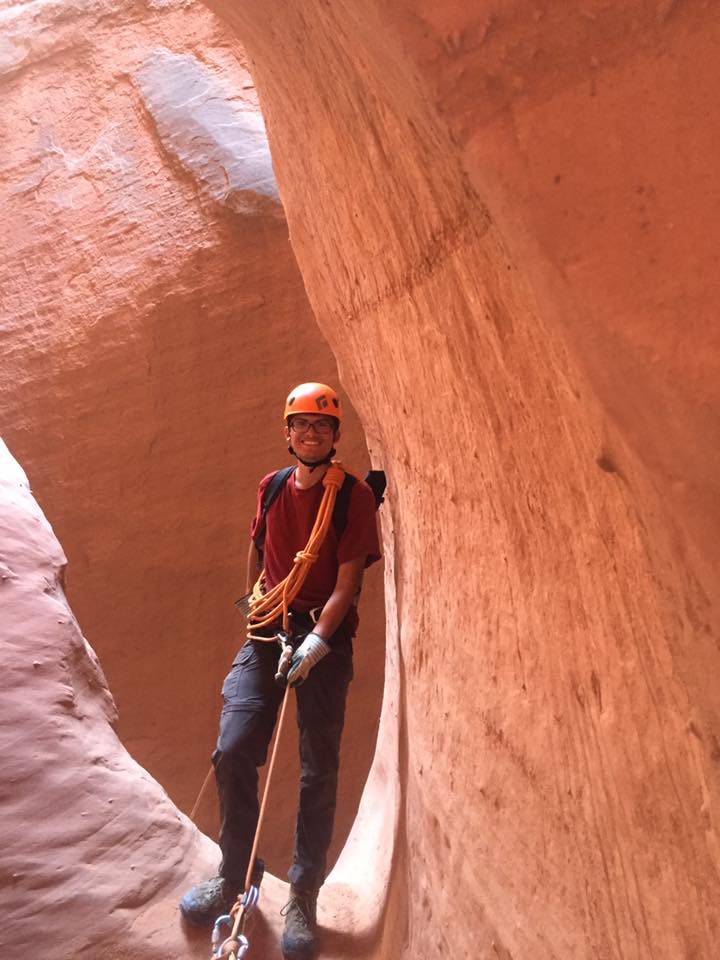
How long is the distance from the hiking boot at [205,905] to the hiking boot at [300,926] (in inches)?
6.0

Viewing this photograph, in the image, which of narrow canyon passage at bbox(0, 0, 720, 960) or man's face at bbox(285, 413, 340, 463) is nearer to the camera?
narrow canyon passage at bbox(0, 0, 720, 960)

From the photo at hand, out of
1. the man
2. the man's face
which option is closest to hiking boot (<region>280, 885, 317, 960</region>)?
the man

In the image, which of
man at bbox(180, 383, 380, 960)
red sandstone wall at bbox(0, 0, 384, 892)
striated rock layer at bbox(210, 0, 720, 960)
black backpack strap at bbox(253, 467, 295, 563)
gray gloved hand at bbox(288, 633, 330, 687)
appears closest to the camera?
striated rock layer at bbox(210, 0, 720, 960)

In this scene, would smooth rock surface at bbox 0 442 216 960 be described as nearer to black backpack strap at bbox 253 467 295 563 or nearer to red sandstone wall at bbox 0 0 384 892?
black backpack strap at bbox 253 467 295 563

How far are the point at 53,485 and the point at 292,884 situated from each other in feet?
12.8

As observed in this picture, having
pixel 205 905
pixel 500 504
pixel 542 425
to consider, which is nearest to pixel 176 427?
pixel 205 905

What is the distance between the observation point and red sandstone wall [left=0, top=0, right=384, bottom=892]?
5.56 metres

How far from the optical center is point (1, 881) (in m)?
2.34

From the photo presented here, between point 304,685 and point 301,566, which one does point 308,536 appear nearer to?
point 301,566

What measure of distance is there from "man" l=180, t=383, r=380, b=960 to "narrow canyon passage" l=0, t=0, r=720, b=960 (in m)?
0.15

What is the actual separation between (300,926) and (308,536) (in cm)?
96

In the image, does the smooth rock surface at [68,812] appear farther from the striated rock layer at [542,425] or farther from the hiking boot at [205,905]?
the striated rock layer at [542,425]

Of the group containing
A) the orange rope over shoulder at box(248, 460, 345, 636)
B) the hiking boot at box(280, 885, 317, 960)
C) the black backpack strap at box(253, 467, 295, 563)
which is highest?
the black backpack strap at box(253, 467, 295, 563)

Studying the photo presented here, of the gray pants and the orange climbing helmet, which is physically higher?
the orange climbing helmet
